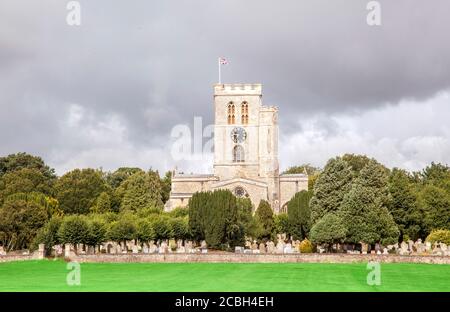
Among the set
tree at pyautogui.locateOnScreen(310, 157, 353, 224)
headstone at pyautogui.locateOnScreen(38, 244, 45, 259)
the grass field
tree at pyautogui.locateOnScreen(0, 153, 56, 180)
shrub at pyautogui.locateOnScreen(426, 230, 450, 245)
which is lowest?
the grass field

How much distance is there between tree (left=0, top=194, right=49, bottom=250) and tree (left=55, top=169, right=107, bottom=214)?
2489 centimetres

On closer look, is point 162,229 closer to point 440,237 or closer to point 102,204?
point 440,237

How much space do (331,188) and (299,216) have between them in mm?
15795

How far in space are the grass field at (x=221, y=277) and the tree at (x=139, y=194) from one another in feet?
153

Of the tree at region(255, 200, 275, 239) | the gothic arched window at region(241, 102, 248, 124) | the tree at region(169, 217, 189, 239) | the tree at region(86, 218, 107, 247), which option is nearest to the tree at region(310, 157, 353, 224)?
the tree at region(169, 217, 189, 239)

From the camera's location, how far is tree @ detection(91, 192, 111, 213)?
9200 centimetres

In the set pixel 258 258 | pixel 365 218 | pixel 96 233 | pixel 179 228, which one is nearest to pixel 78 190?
pixel 179 228

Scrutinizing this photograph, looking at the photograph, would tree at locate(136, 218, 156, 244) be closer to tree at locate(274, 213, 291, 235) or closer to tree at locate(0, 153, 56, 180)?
tree at locate(274, 213, 291, 235)

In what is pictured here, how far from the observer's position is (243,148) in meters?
101

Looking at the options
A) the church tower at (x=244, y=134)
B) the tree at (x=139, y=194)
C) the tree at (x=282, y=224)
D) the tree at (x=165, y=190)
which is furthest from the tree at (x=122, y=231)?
the tree at (x=165, y=190)

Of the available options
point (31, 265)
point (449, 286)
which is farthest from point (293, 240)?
point (449, 286)

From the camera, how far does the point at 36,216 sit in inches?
2628

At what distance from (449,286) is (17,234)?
4227 centimetres
